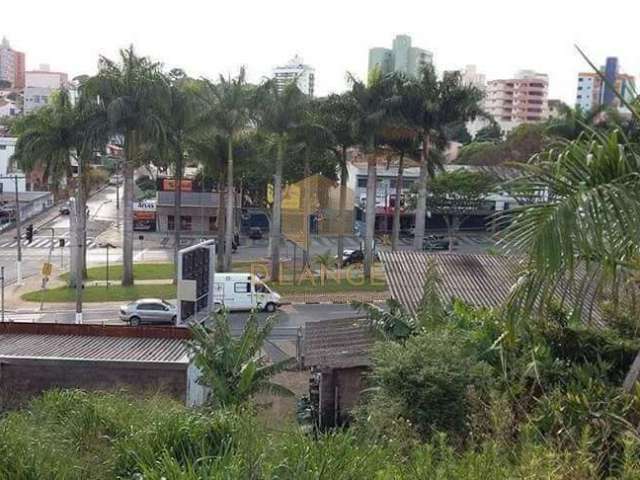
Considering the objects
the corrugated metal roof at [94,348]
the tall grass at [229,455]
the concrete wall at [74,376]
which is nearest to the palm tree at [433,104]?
the corrugated metal roof at [94,348]

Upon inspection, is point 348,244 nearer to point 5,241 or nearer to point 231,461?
point 5,241

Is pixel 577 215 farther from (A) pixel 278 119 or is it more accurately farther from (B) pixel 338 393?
(A) pixel 278 119

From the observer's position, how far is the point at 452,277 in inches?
804

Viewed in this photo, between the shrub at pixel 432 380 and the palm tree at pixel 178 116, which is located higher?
the palm tree at pixel 178 116

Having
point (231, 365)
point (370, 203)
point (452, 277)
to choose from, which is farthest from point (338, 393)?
point (370, 203)

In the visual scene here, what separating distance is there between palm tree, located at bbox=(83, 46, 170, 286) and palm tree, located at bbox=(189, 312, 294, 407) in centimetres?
2119

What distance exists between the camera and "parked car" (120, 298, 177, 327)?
98.2 ft

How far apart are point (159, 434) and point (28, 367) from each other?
Result: 36.3 ft

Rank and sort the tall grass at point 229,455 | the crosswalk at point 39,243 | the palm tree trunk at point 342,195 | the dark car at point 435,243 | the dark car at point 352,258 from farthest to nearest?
the dark car at point 435,243 < the crosswalk at point 39,243 < the dark car at point 352,258 < the palm tree trunk at point 342,195 < the tall grass at point 229,455

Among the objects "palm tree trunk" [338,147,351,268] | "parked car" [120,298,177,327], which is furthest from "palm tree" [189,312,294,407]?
"palm tree trunk" [338,147,351,268]

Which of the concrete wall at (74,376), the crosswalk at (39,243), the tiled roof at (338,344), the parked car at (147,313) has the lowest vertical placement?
the parked car at (147,313)

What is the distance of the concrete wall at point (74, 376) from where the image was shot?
16797mm

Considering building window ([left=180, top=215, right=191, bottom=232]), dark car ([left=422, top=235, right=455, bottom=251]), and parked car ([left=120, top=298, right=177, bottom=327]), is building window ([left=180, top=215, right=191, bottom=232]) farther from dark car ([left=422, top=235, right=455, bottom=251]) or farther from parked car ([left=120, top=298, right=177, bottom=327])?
parked car ([left=120, top=298, right=177, bottom=327])

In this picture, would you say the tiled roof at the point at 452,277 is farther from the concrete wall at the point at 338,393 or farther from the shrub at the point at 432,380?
the shrub at the point at 432,380
